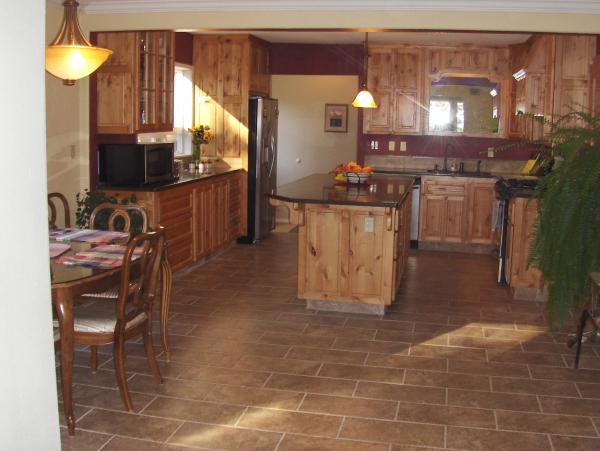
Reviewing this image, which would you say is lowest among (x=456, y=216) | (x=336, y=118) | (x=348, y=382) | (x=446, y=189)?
(x=348, y=382)

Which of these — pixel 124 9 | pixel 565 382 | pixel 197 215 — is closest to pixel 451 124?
pixel 197 215

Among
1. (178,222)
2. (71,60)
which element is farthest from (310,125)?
(71,60)

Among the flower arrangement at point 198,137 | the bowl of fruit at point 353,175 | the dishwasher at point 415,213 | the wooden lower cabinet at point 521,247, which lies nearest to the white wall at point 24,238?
the wooden lower cabinet at point 521,247

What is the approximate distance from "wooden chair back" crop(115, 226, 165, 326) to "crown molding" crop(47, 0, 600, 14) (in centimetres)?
221

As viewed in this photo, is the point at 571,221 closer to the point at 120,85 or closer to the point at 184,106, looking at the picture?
the point at 120,85

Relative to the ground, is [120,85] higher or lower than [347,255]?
higher

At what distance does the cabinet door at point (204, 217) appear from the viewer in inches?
275

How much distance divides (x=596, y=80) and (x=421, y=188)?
265 cm

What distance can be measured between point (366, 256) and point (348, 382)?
1.55m

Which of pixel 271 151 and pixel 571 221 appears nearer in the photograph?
pixel 571 221

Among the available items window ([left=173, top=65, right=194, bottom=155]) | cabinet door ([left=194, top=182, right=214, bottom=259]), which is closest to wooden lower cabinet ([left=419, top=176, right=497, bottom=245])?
cabinet door ([left=194, top=182, right=214, bottom=259])

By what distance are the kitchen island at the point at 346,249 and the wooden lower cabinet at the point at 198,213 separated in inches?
45.7

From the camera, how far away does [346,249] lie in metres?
5.46

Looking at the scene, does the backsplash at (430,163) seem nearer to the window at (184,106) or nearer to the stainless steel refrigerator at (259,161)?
the stainless steel refrigerator at (259,161)
